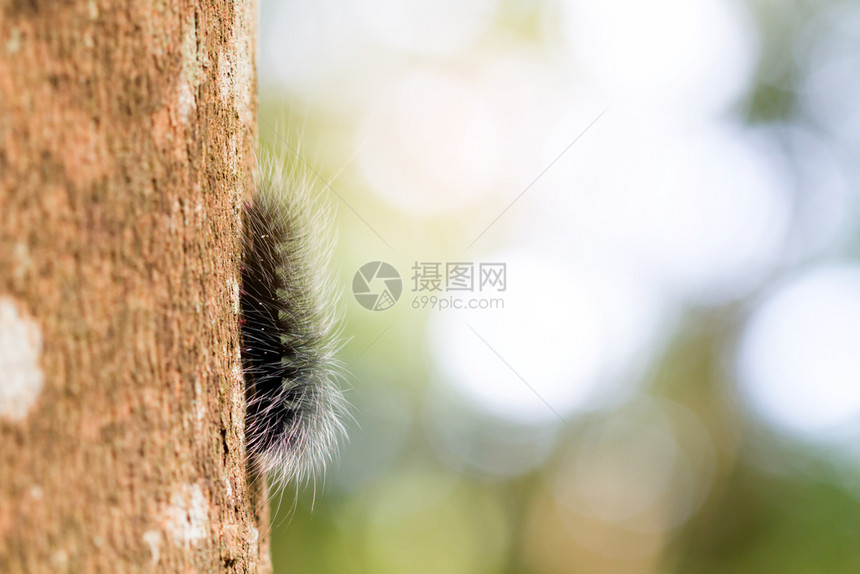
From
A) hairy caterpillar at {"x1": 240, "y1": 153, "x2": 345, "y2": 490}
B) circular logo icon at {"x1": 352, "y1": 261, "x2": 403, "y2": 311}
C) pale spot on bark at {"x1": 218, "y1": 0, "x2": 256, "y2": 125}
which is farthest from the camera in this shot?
circular logo icon at {"x1": 352, "y1": 261, "x2": 403, "y2": 311}

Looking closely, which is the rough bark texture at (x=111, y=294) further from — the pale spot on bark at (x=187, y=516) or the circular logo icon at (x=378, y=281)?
the circular logo icon at (x=378, y=281)

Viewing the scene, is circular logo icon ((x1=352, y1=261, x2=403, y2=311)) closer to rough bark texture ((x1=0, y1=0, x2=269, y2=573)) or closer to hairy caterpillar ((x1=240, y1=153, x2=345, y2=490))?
hairy caterpillar ((x1=240, y1=153, x2=345, y2=490))

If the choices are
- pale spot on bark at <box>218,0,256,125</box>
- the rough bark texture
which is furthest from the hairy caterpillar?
the rough bark texture

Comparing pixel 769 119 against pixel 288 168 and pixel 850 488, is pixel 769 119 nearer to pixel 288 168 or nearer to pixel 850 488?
pixel 850 488

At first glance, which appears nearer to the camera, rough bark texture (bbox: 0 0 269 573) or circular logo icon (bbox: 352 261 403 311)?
rough bark texture (bbox: 0 0 269 573)

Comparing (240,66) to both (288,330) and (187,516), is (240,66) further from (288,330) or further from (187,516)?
(187,516)

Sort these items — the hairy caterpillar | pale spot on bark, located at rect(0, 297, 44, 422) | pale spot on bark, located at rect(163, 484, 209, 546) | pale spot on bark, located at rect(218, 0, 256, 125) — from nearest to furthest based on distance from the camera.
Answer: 1. pale spot on bark, located at rect(0, 297, 44, 422)
2. pale spot on bark, located at rect(163, 484, 209, 546)
3. pale spot on bark, located at rect(218, 0, 256, 125)
4. the hairy caterpillar

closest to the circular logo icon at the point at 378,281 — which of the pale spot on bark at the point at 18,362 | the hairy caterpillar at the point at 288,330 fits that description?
the hairy caterpillar at the point at 288,330
